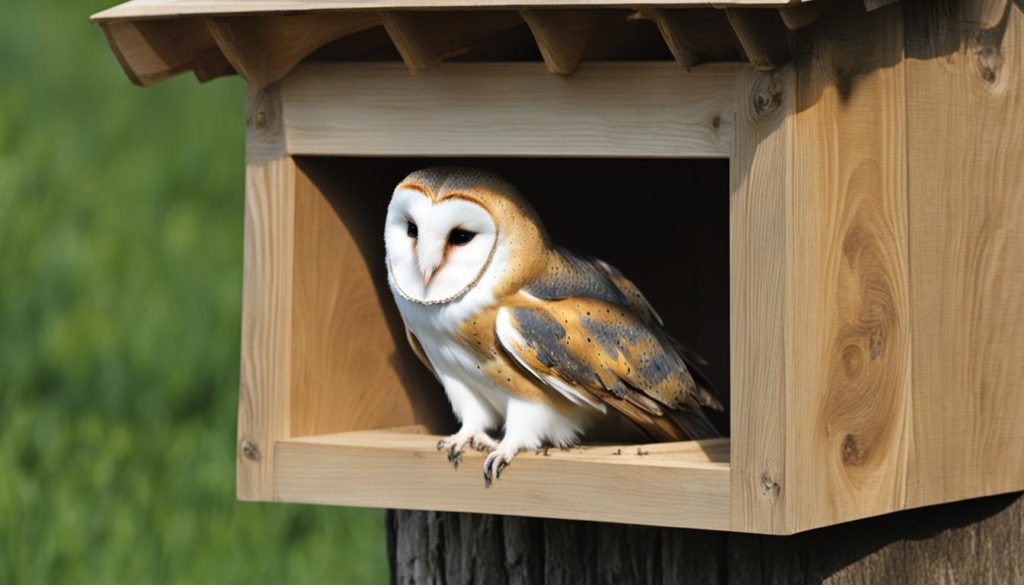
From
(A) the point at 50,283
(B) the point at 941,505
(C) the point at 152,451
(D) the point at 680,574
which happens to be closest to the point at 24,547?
(C) the point at 152,451

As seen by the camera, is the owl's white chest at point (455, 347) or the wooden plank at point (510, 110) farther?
the owl's white chest at point (455, 347)

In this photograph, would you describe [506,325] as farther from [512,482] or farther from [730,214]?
[730,214]

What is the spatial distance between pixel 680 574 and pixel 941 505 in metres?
0.49

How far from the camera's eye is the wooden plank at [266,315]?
294 cm

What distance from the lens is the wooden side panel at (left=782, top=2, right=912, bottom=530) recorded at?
2.46m

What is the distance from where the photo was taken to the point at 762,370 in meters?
2.48

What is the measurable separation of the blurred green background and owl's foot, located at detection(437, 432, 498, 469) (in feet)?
5.12

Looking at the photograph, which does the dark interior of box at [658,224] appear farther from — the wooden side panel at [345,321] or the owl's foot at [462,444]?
the owl's foot at [462,444]

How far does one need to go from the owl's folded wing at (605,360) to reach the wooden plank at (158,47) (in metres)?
0.76

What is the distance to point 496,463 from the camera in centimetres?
270

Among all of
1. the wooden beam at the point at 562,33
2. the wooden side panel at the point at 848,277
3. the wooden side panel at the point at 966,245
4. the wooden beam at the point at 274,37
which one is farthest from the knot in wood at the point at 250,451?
the wooden side panel at the point at 966,245

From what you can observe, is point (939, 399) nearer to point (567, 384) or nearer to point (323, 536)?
point (567, 384)

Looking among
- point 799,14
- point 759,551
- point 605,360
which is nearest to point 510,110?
point 605,360

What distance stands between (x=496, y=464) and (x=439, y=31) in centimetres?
71
